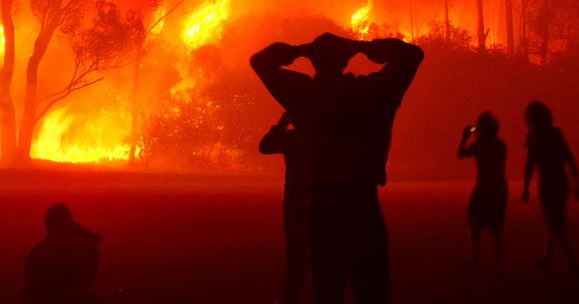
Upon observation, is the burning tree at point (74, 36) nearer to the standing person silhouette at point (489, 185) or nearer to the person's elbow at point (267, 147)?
the standing person silhouette at point (489, 185)

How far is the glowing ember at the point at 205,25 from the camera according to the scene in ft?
128

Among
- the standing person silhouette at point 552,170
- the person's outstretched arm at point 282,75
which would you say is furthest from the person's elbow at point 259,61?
the standing person silhouette at point 552,170

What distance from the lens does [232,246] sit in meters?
10.2

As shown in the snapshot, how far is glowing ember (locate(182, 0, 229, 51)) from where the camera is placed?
3900cm

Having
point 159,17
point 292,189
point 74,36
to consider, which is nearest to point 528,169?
point 292,189

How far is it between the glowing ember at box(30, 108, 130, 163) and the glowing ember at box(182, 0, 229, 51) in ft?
20.5

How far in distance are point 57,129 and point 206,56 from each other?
9.31 m

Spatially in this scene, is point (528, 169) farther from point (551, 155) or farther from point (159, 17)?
point (159, 17)

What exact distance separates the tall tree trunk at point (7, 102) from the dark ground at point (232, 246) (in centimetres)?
1131

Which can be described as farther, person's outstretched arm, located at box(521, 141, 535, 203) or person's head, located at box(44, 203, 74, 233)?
person's outstretched arm, located at box(521, 141, 535, 203)

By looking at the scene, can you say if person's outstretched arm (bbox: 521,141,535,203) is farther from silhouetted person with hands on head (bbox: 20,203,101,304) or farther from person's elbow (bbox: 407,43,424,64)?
silhouetted person with hands on head (bbox: 20,203,101,304)

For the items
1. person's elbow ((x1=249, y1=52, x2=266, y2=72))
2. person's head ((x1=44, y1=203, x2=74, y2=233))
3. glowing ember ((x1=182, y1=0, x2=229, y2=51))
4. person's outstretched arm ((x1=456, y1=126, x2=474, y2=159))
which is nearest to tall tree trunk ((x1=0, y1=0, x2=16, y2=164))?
glowing ember ((x1=182, y1=0, x2=229, y2=51))

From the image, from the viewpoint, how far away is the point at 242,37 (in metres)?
39.8

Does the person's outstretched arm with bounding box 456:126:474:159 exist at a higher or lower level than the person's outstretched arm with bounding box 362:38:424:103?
lower
